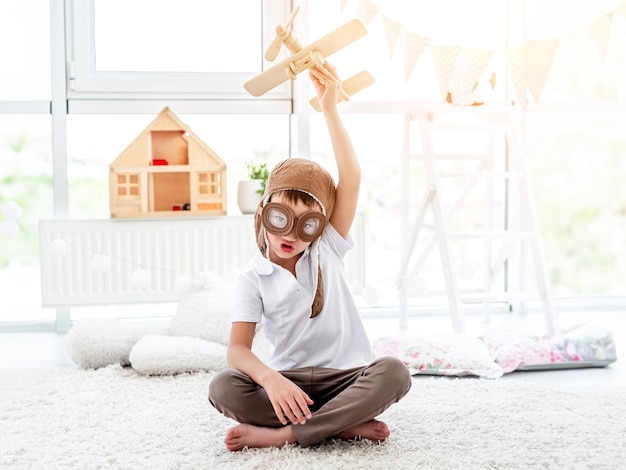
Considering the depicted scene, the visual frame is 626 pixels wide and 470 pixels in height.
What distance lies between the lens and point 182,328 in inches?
87.6

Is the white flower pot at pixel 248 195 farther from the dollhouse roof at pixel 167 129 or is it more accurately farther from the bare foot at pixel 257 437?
the bare foot at pixel 257 437

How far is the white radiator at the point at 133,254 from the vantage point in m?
2.65

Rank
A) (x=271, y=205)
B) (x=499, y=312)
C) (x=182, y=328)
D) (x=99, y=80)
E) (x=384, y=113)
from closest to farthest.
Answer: (x=271, y=205) < (x=182, y=328) < (x=99, y=80) < (x=384, y=113) < (x=499, y=312)

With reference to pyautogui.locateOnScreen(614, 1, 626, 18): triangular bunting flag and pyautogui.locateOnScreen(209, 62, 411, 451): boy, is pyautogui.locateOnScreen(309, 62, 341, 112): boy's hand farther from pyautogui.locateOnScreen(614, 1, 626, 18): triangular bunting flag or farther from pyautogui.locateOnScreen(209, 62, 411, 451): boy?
pyautogui.locateOnScreen(614, 1, 626, 18): triangular bunting flag

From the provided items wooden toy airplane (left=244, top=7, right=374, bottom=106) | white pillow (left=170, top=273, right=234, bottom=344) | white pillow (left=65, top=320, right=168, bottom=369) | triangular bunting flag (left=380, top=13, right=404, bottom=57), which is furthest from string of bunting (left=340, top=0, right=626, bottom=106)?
white pillow (left=65, top=320, right=168, bottom=369)

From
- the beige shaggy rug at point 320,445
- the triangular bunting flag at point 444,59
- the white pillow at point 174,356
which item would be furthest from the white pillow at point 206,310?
the triangular bunting flag at point 444,59

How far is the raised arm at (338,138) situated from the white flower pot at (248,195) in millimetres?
1322

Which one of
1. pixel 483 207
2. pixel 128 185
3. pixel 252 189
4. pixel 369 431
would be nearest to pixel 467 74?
pixel 483 207

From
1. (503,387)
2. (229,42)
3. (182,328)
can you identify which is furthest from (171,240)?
(503,387)

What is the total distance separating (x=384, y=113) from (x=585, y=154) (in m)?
1.04

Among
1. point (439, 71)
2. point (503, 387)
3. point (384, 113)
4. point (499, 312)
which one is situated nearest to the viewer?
point (503, 387)

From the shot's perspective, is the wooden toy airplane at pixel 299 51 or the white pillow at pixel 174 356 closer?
the wooden toy airplane at pixel 299 51

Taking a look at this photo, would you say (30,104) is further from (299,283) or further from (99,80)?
(299,283)

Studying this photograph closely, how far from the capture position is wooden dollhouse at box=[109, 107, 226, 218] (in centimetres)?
260
